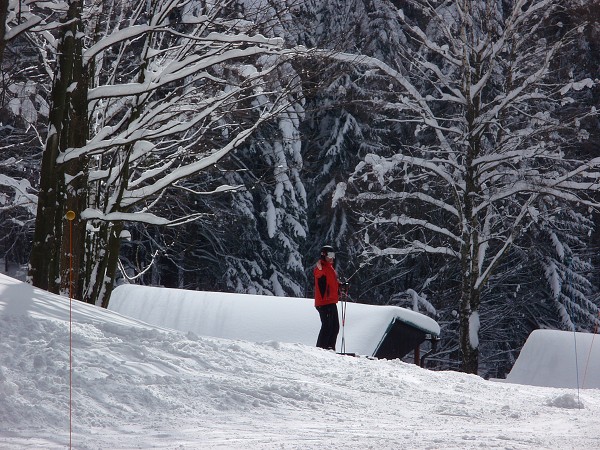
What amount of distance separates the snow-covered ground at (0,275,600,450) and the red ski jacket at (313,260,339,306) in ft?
11.2

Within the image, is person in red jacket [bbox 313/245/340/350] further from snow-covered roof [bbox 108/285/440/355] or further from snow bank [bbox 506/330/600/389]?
snow bank [bbox 506/330/600/389]

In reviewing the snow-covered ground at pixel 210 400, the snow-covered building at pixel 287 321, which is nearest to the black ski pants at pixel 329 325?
the snow-covered building at pixel 287 321

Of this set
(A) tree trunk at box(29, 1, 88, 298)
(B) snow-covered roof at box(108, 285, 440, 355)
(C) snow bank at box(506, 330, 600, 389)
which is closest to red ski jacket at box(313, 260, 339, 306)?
(B) snow-covered roof at box(108, 285, 440, 355)

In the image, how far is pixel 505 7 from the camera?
1205 inches

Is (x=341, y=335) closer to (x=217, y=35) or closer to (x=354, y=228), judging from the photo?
(x=217, y=35)

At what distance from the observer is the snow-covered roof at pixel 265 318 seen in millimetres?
15031

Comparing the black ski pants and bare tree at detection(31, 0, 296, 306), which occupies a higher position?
bare tree at detection(31, 0, 296, 306)

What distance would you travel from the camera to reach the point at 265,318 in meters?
15.4

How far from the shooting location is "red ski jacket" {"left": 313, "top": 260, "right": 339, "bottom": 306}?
13578mm

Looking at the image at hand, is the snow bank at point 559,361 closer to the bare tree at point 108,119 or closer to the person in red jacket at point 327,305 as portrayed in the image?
the person in red jacket at point 327,305

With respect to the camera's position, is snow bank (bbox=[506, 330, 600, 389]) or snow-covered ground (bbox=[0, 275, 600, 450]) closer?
snow-covered ground (bbox=[0, 275, 600, 450])

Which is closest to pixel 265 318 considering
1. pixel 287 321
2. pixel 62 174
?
pixel 287 321

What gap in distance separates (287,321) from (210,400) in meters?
8.28

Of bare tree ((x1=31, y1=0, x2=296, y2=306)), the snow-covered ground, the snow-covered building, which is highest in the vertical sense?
bare tree ((x1=31, y1=0, x2=296, y2=306))
